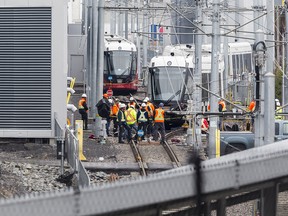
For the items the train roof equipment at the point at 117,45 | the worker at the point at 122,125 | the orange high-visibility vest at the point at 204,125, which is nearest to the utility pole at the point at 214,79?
the worker at the point at 122,125

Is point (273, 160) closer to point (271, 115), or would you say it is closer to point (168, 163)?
point (271, 115)

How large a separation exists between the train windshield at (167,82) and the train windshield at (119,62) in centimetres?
1049

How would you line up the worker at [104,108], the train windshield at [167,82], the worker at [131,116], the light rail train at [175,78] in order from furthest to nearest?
the train windshield at [167,82]
the light rail train at [175,78]
the worker at [104,108]
the worker at [131,116]

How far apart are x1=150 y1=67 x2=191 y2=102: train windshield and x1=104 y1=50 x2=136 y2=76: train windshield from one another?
10.5 m

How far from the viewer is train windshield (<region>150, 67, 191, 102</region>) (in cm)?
4059

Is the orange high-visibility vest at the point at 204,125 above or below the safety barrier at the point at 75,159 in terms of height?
below

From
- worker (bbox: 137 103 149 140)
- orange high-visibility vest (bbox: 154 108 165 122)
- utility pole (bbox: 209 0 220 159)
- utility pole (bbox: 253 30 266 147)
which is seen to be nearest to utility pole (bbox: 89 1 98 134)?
worker (bbox: 137 103 149 140)

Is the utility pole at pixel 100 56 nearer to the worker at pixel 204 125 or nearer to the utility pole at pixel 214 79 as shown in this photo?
the worker at pixel 204 125

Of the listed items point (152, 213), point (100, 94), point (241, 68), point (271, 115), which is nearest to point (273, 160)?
point (152, 213)

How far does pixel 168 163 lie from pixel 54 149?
11.1ft

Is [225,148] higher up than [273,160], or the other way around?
[273,160]

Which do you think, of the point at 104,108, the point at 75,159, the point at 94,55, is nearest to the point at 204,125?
the point at 104,108

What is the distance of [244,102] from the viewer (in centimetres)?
4641

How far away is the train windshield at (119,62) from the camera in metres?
52.2
